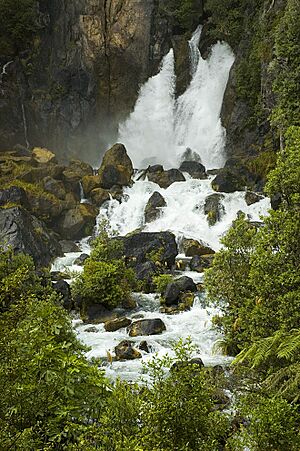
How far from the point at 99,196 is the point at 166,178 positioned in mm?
5118

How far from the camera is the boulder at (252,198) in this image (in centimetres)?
2873

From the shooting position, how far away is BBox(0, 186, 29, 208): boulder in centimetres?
2745

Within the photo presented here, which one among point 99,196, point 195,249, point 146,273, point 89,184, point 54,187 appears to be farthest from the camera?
point 89,184

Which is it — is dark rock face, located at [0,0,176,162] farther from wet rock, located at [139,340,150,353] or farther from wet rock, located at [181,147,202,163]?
wet rock, located at [139,340,150,353]

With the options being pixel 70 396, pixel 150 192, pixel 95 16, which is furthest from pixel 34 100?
pixel 70 396

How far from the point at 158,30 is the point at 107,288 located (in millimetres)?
30101

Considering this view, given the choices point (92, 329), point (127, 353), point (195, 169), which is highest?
point (195, 169)

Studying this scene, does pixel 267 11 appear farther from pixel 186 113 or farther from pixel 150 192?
pixel 150 192

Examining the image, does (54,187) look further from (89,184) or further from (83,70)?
(83,70)

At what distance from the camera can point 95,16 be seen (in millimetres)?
40719

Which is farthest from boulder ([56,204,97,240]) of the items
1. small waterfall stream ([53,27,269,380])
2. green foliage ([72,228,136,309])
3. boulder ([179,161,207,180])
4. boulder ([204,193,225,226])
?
green foliage ([72,228,136,309])

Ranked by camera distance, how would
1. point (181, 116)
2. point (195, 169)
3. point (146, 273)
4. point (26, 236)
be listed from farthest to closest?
point (181, 116) < point (195, 169) < point (26, 236) < point (146, 273)

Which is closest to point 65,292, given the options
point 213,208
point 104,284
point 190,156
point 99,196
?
point 104,284

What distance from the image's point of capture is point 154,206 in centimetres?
3056
